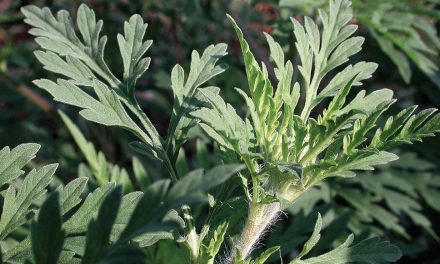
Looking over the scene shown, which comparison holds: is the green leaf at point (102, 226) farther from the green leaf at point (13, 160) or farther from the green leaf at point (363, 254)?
the green leaf at point (363, 254)

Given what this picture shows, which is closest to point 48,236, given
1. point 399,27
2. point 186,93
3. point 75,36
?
point 186,93

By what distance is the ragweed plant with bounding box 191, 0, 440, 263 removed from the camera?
0.74 m

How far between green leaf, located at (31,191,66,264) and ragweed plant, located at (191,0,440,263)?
0.92ft

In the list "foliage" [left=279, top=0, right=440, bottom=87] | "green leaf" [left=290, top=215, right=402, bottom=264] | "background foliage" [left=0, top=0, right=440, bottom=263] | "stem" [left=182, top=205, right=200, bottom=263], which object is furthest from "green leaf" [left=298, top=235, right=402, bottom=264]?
"foliage" [left=279, top=0, right=440, bottom=87]

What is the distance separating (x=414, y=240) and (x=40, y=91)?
267 centimetres

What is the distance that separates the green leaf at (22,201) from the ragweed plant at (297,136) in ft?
1.19

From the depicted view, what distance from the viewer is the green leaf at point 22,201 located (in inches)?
30.9

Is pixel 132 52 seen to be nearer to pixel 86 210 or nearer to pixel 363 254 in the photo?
pixel 86 210

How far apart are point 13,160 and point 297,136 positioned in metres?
0.60

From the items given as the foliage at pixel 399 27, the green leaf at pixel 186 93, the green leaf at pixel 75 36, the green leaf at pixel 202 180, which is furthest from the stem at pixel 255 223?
the foliage at pixel 399 27

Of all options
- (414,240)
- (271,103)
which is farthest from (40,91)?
(414,240)

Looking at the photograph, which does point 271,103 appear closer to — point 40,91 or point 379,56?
point 379,56

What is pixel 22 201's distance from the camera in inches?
31.5

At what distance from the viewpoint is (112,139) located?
2.54 meters
